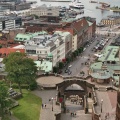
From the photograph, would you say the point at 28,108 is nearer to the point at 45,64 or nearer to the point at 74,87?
the point at 74,87

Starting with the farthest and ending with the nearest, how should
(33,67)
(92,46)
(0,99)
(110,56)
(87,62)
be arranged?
(92,46) → (87,62) → (110,56) → (33,67) → (0,99)

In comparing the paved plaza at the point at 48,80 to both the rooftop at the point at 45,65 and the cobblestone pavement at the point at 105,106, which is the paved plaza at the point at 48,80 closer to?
the rooftop at the point at 45,65

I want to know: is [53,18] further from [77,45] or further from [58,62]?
[58,62]

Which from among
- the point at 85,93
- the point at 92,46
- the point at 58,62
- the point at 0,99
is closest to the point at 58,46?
the point at 58,62

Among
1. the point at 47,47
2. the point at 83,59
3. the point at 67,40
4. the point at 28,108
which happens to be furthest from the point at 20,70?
the point at 83,59

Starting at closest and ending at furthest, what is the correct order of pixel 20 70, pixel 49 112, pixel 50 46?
pixel 49 112
pixel 20 70
pixel 50 46

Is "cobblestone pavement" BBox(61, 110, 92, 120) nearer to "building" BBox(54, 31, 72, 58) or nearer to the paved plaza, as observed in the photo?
the paved plaza

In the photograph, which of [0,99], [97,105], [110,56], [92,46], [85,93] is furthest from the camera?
[92,46]
